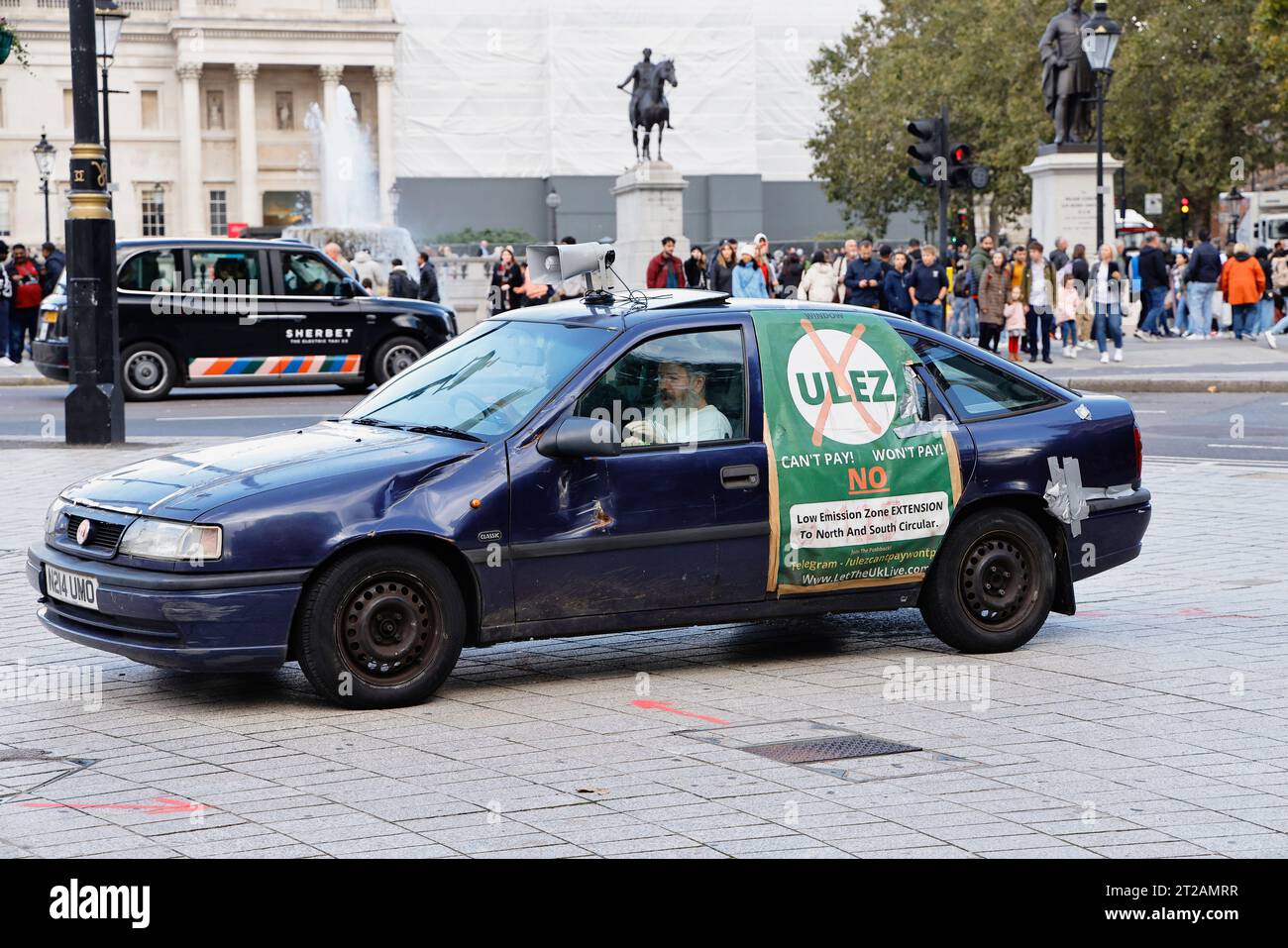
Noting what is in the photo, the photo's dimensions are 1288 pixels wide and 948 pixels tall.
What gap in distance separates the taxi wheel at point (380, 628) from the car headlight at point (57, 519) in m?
1.12

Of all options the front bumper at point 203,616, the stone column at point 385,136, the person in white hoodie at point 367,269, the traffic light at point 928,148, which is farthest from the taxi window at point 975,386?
the stone column at point 385,136

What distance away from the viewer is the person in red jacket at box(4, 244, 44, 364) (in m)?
29.0

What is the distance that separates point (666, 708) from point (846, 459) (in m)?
1.31

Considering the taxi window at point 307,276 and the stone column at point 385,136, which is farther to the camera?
the stone column at point 385,136

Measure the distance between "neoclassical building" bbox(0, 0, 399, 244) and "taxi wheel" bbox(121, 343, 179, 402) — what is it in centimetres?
6480

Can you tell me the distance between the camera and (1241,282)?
99.5ft

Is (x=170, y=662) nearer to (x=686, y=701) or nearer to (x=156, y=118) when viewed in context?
(x=686, y=701)

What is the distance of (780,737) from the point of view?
649cm

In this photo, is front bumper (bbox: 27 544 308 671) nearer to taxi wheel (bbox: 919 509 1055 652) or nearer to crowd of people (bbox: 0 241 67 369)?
taxi wheel (bbox: 919 509 1055 652)

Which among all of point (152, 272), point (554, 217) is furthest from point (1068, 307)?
point (554, 217)

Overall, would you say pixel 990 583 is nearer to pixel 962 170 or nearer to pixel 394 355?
pixel 394 355

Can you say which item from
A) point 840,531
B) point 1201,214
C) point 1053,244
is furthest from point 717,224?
point 840,531

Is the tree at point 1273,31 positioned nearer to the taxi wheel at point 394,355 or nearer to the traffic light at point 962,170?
the traffic light at point 962,170

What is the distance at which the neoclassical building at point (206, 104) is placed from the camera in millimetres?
87688
